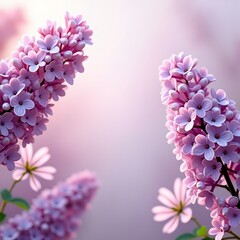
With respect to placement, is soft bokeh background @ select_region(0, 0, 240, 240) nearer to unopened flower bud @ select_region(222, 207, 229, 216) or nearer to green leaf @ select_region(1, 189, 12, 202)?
green leaf @ select_region(1, 189, 12, 202)

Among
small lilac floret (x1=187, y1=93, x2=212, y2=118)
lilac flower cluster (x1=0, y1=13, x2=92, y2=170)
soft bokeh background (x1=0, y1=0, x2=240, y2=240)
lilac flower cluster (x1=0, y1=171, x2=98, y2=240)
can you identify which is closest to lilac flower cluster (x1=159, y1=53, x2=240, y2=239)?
small lilac floret (x1=187, y1=93, x2=212, y2=118)

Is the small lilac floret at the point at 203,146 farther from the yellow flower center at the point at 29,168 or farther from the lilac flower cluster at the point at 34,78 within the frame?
the yellow flower center at the point at 29,168

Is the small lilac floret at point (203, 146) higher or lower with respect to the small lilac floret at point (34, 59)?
lower

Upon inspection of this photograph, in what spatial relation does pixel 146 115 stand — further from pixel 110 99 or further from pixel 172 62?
pixel 172 62

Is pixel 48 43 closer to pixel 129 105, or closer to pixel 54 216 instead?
pixel 54 216

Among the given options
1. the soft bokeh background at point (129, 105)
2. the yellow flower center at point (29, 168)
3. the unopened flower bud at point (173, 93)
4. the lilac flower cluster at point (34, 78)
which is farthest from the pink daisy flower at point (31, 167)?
the soft bokeh background at point (129, 105)

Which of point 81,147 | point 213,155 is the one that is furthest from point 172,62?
point 81,147
